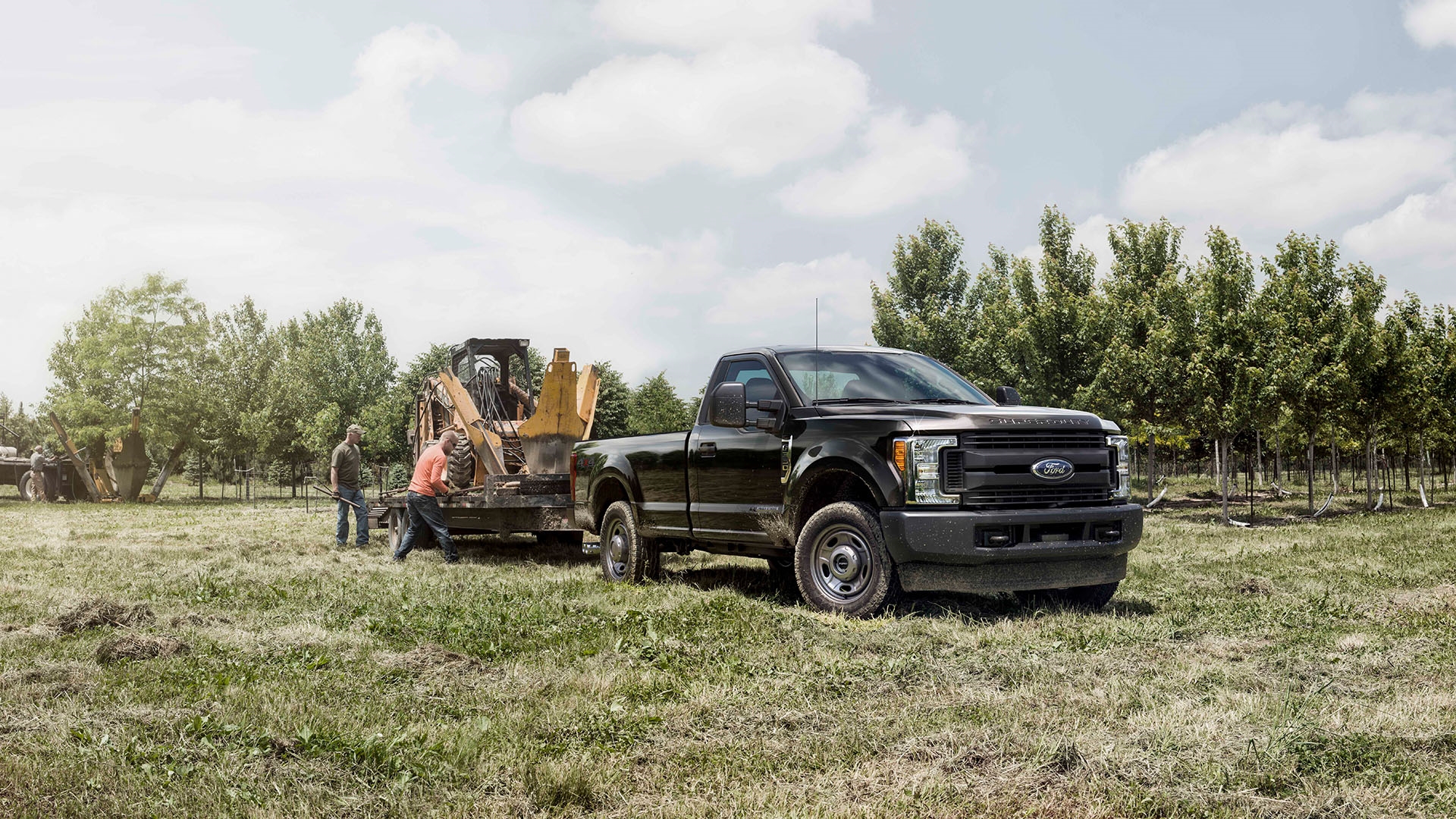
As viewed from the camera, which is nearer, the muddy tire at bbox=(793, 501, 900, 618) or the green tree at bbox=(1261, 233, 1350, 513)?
the muddy tire at bbox=(793, 501, 900, 618)

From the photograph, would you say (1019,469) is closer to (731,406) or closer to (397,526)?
(731,406)

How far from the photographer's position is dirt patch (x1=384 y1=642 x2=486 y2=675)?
6160 millimetres

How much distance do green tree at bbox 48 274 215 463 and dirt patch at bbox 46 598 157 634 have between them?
34260 mm

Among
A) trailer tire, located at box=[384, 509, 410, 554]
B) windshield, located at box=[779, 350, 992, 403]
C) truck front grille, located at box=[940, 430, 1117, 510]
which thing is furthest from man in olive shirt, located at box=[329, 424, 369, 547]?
truck front grille, located at box=[940, 430, 1117, 510]

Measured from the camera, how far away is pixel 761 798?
3781 mm

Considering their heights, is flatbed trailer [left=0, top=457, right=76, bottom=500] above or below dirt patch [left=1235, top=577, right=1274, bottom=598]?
above

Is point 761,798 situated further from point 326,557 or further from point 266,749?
point 326,557

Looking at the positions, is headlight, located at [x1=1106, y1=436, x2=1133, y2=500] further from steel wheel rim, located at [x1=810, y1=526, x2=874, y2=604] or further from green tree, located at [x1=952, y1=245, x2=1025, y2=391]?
green tree, located at [x1=952, y1=245, x2=1025, y2=391]

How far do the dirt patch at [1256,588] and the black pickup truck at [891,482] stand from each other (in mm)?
1826

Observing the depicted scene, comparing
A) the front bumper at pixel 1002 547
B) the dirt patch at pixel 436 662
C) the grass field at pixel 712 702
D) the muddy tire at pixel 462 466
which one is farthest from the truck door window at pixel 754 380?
the muddy tire at pixel 462 466

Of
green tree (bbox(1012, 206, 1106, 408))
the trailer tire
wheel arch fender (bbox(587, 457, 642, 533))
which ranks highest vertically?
green tree (bbox(1012, 206, 1106, 408))

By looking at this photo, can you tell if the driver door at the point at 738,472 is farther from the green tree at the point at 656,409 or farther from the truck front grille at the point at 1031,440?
the green tree at the point at 656,409

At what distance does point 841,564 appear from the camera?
26.4 feet

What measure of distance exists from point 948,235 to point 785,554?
2890 centimetres
